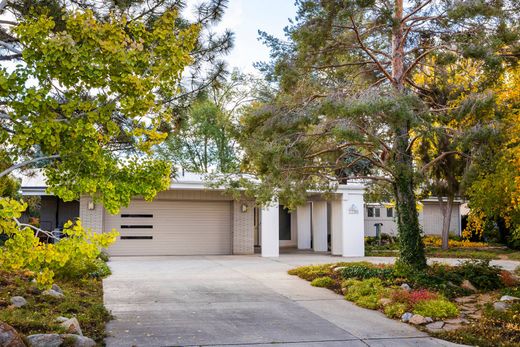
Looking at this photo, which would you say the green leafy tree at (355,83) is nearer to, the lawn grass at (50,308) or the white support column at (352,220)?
the lawn grass at (50,308)

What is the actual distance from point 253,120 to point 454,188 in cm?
1184

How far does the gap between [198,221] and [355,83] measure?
9.12 metres

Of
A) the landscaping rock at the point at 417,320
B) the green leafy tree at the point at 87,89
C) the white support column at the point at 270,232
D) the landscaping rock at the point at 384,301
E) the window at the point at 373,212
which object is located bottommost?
the landscaping rock at the point at 417,320

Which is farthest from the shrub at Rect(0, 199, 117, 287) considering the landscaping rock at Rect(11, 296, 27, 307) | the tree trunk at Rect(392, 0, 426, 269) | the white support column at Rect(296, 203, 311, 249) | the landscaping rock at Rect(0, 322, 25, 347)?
the white support column at Rect(296, 203, 311, 249)

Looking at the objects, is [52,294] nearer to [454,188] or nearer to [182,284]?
[182,284]

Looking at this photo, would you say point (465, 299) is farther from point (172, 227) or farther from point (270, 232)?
point (172, 227)

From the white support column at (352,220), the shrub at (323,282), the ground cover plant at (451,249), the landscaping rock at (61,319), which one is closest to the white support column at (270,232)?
the white support column at (352,220)

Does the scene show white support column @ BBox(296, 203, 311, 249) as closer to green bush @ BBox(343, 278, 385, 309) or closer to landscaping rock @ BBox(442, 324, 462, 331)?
green bush @ BBox(343, 278, 385, 309)

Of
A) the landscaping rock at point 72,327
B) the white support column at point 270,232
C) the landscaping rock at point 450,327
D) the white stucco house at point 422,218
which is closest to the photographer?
the landscaping rock at point 72,327

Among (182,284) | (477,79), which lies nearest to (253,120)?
(182,284)

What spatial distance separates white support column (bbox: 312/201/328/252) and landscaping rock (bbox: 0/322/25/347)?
52.7 ft

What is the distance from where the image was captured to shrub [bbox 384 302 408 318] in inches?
305

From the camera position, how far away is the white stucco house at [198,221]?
58.7 ft

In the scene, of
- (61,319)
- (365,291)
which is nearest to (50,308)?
(61,319)
